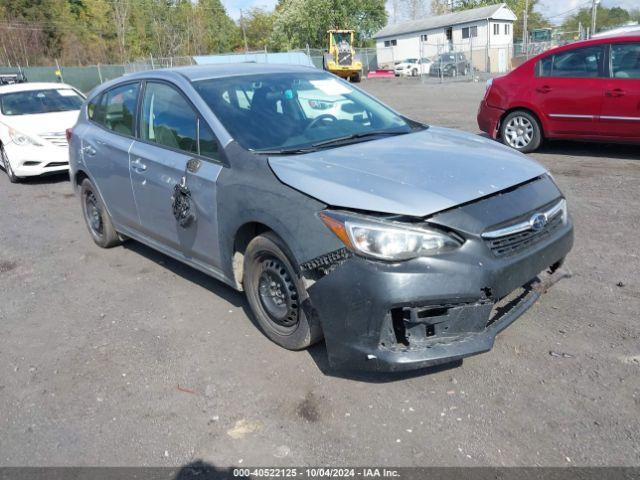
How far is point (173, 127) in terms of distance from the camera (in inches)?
175

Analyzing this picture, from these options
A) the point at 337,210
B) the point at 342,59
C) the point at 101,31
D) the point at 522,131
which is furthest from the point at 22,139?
the point at 101,31

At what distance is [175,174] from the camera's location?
4316 millimetres

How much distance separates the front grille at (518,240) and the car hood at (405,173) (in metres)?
0.27

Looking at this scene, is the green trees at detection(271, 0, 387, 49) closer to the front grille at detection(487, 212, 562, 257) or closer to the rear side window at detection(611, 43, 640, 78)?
the rear side window at detection(611, 43, 640, 78)

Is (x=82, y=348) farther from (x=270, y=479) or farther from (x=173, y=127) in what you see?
(x=270, y=479)

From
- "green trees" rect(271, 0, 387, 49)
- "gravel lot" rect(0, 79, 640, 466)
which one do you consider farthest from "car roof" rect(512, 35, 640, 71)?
"green trees" rect(271, 0, 387, 49)

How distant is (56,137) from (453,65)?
29.8 m

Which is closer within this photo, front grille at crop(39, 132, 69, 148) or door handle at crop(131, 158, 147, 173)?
door handle at crop(131, 158, 147, 173)

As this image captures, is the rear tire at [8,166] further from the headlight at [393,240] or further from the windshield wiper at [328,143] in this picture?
the headlight at [393,240]

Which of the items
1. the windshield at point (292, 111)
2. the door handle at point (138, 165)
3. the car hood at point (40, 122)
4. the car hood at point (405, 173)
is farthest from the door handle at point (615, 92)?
the car hood at point (40, 122)

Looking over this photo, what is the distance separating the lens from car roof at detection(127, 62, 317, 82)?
4.55 metres

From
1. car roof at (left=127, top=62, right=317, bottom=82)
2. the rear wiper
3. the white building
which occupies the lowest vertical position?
the rear wiper

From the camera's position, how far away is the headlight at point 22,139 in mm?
9672

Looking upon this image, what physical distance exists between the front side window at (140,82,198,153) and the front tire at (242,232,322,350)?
99cm
